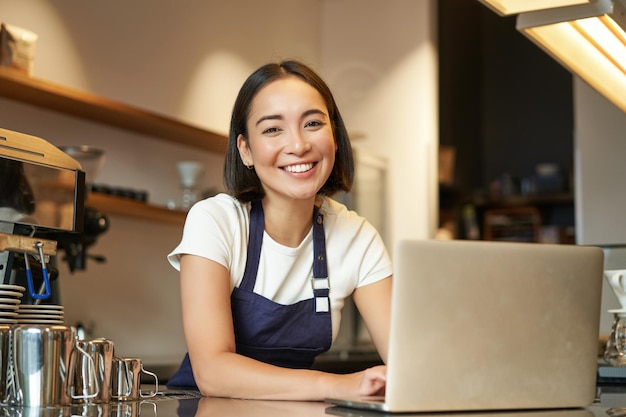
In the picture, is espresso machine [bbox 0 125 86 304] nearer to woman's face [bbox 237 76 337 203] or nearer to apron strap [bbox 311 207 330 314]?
woman's face [bbox 237 76 337 203]

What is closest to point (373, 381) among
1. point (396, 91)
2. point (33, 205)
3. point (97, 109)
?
point (33, 205)

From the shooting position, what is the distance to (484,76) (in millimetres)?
6707

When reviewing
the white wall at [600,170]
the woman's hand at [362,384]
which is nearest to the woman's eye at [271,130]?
the woman's hand at [362,384]

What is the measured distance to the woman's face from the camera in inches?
73.8

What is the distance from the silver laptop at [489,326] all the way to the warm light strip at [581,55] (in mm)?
871

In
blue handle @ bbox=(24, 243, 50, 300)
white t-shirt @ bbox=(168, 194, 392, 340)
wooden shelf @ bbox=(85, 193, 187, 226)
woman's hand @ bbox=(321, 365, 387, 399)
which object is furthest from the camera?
wooden shelf @ bbox=(85, 193, 187, 226)

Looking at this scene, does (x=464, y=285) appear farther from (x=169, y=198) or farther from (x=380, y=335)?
(x=169, y=198)

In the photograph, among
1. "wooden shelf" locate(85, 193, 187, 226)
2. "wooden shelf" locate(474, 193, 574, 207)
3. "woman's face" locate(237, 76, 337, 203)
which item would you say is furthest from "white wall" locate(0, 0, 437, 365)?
"woman's face" locate(237, 76, 337, 203)

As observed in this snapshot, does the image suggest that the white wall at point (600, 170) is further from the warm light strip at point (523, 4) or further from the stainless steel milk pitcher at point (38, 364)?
the stainless steel milk pitcher at point (38, 364)

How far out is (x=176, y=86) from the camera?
4.11 meters

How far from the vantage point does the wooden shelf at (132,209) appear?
3393 mm

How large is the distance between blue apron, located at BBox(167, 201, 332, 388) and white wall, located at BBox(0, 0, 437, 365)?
1.50 meters

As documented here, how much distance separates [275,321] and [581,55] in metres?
1.01

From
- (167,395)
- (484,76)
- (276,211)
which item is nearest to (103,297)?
(276,211)
